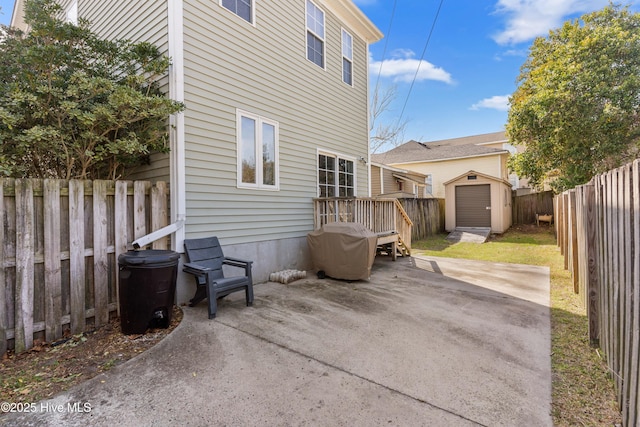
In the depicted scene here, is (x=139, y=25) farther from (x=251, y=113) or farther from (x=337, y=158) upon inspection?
(x=337, y=158)

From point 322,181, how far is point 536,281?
489cm

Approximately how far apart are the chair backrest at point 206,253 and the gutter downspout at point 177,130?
0.16 m

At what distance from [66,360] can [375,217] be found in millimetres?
6078

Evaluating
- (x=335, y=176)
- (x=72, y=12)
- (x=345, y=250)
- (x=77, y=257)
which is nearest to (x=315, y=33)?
(x=335, y=176)

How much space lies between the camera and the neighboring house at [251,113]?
4602mm

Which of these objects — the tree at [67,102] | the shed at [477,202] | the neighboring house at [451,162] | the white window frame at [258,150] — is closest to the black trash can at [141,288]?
Result: the tree at [67,102]

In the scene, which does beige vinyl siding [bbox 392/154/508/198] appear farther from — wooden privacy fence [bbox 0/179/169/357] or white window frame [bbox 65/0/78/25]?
wooden privacy fence [bbox 0/179/169/357]

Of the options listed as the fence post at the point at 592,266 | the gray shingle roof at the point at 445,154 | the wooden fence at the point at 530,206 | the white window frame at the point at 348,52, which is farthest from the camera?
the gray shingle roof at the point at 445,154

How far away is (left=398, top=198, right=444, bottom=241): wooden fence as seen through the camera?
11.9 metres

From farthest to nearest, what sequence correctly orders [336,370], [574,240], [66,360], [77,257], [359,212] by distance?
[359,212] → [574,240] → [77,257] → [66,360] → [336,370]

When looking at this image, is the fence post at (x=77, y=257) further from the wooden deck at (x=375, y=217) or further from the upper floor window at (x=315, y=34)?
the upper floor window at (x=315, y=34)

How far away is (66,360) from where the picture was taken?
2848mm

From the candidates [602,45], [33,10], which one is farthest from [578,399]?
[602,45]

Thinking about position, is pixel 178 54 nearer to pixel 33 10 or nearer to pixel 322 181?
pixel 33 10
